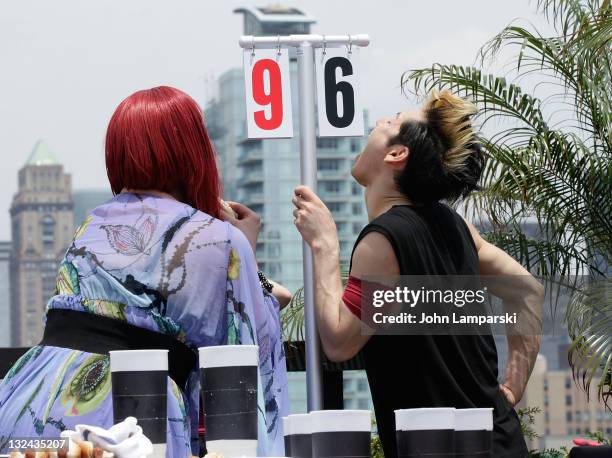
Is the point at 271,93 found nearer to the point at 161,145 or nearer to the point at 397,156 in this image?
the point at 397,156

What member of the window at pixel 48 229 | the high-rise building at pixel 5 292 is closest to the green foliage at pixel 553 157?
the window at pixel 48 229

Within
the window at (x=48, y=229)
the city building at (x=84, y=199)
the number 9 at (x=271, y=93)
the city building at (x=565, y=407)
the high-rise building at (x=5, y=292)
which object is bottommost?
the city building at (x=565, y=407)

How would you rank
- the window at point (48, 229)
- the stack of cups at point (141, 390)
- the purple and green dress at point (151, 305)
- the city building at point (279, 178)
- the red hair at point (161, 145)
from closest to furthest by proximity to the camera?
the stack of cups at point (141, 390) → the purple and green dress at point (151, 305) → the red hair at point (161, 145) → the city building at point (279, 178) → the window at point (48, 229)

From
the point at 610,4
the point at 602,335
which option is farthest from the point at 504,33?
the point at 602,335

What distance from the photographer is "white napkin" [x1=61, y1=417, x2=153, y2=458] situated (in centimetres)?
152

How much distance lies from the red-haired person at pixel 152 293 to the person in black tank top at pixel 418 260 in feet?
0.66

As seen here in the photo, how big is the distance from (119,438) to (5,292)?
184m

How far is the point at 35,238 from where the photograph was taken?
560 ft

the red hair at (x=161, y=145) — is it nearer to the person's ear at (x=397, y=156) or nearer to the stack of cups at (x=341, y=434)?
the person's ear at (x=397, y=156)

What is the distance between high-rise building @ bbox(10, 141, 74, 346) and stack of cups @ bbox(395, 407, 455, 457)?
551 feet

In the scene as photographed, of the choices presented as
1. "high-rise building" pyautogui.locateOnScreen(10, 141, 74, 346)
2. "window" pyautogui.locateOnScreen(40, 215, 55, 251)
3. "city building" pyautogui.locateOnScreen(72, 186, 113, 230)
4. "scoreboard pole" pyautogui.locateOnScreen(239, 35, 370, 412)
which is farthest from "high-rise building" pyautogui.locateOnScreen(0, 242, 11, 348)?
"scoreboard pole" pyautogui.locateOnScreen(239, 35, 370, 412)

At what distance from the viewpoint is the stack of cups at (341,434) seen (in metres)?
1.71

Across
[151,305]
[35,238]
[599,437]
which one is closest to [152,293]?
[151,305]

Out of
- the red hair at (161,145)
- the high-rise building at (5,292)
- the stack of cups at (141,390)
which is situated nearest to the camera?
the stack of cups at (141,390)
